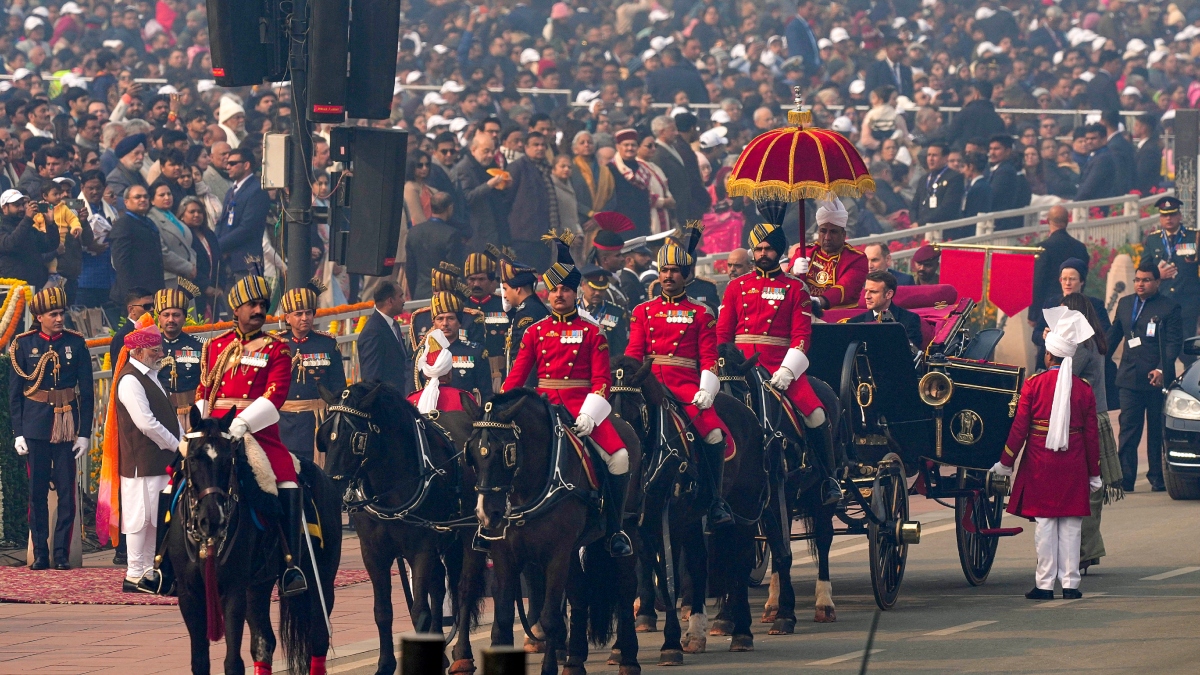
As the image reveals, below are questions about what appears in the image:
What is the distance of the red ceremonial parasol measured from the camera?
50.2 ft

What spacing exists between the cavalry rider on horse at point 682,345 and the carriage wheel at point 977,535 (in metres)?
2.84

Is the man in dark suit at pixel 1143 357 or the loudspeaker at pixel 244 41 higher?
the loudspeaker at pixel 244 41

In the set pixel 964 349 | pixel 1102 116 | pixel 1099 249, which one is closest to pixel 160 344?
pixel 964 349

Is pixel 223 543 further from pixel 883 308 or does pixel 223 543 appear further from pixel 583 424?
pixel 883 308

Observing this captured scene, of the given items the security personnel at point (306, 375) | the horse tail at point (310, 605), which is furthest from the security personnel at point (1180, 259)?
the horse tail at point (310, 605)

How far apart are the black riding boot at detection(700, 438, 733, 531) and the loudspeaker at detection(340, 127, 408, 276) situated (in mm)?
3030

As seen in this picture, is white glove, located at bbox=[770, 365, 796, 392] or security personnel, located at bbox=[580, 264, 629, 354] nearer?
white glove, located at bbox=[770, 365, 796, 392]

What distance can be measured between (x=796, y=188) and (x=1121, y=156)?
18.5 meters

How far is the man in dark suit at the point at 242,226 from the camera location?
814 inches

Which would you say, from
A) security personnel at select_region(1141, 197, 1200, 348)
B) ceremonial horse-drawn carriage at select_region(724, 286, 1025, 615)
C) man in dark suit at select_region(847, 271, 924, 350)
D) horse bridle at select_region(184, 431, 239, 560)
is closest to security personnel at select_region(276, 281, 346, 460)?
ceremonial horse-drawn carriage at select_region(724, 286, 1025, 615)

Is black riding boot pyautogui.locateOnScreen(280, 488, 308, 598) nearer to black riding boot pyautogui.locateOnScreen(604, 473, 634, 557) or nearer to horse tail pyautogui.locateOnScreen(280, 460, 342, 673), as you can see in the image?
horse tail pyautogui.locateOnScreen(280, 460, 342, 673)

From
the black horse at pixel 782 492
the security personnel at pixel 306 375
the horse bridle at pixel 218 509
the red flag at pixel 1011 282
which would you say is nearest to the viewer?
the horse bridle at pixel 218 509

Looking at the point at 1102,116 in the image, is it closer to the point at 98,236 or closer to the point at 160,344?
the point at 98,236

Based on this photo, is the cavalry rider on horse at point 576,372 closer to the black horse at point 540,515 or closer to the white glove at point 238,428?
the black horse at point 540,515
